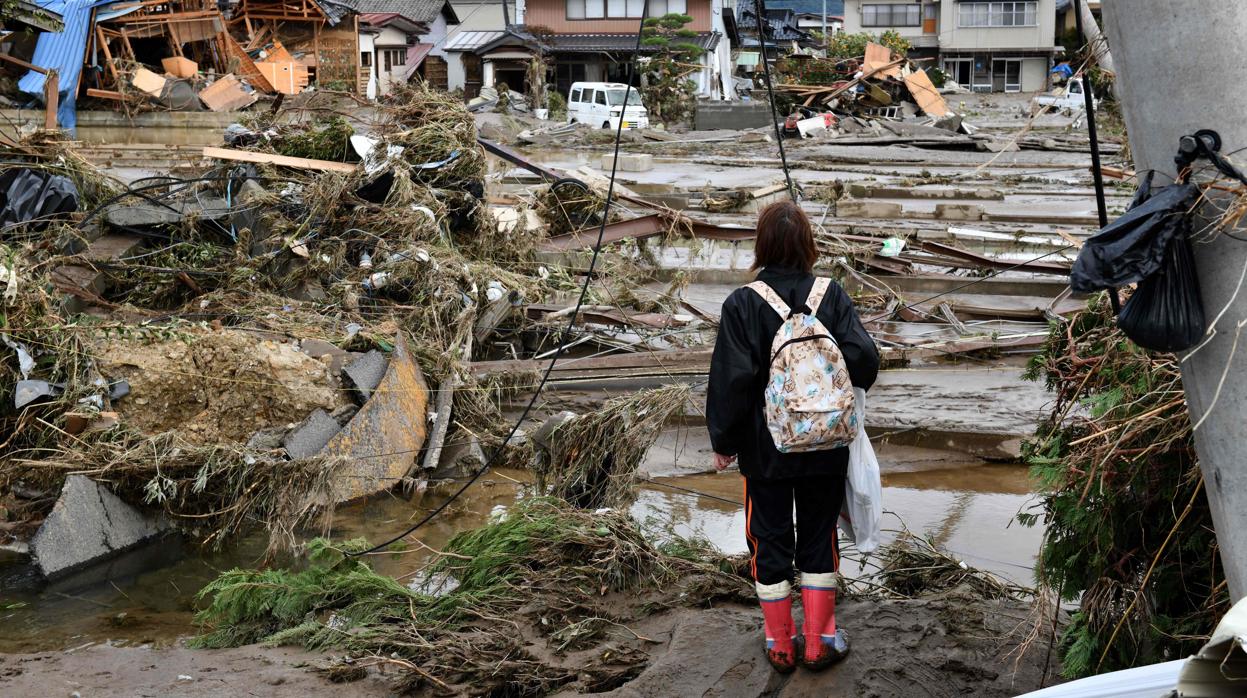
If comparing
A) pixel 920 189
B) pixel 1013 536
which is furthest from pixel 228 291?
pixel 920 189

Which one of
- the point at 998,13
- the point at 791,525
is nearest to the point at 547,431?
the point at 791,525

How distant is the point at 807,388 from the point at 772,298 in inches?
13.3

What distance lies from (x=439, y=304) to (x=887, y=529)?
4.11 metres

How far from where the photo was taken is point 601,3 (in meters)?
47.5

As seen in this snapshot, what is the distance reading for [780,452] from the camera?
3.74 meters

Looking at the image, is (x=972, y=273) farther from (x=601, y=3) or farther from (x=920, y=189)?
(x=601, y=3)

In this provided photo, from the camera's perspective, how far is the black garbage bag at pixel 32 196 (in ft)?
33.6

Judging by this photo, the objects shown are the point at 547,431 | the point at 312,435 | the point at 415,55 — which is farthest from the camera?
the point at 415,55

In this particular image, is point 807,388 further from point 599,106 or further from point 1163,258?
point 599,106

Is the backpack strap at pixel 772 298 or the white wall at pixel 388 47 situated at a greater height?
the white wall at pixel 388 47

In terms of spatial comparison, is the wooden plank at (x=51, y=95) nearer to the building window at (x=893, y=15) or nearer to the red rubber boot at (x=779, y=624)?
the red rubber boot at (x=779, y=624)

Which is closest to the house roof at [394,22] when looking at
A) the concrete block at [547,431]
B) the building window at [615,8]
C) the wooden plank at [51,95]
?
the building window at [615,8]

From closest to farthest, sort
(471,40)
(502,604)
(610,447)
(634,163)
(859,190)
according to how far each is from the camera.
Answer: (502,604)
(610,447)
(859,190)
(634,163)
(471,40)

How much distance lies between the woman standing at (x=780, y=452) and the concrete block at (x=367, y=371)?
373cm
